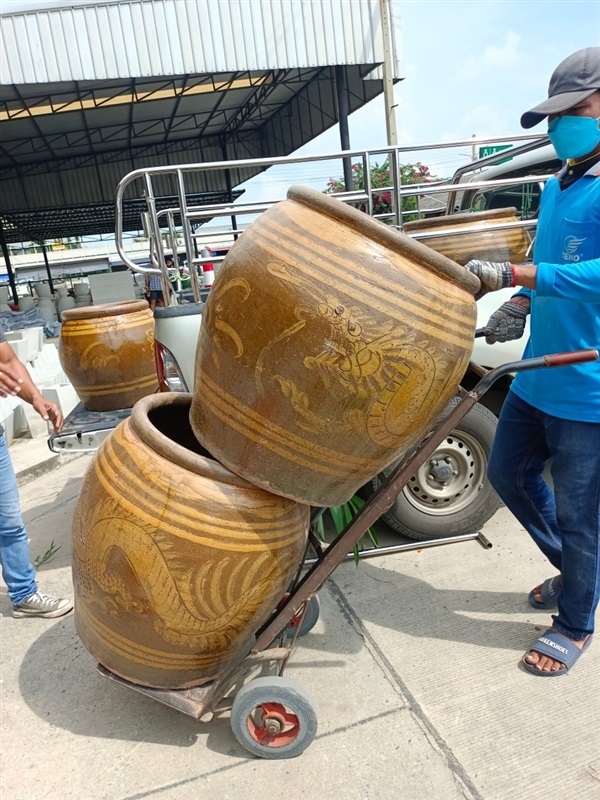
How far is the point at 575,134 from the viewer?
192 centimetres

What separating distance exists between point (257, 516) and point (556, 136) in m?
1.64

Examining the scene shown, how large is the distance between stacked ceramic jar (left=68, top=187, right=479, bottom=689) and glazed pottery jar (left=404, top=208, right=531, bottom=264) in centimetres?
178

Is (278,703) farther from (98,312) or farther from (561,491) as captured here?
(98,312)

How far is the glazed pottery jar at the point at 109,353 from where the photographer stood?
12.9 feet

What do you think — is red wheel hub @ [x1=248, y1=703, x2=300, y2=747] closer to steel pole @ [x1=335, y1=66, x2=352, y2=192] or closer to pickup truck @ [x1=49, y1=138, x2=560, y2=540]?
pickup truck @ [x1=49, y1=138, x2=560, y2=540]

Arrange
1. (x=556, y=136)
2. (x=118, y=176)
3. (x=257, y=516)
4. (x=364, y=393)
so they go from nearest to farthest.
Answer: (x=364, y=393)
(x=257, y=516)
(x=556, y=136)
(x=118, y=176)

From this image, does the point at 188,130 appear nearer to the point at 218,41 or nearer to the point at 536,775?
the point at 218,41

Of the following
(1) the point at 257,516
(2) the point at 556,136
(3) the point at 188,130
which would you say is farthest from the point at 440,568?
(3) the point at 188,130

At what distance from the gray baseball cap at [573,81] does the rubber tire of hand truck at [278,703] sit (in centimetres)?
209

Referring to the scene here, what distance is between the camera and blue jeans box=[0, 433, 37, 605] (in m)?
2.70

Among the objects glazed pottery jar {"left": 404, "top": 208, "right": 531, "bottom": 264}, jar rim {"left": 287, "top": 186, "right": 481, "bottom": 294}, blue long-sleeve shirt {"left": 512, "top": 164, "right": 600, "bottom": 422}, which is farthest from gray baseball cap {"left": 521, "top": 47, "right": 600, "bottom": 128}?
glazed pottery jar {"left": 404, "top": 208, "right": 531, "bottom": 264}

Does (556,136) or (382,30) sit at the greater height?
(382,30)

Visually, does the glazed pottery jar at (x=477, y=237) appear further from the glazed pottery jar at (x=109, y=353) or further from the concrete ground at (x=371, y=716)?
the glazed pottery jar at (x=109, y=353)

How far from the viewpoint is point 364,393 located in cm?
150
